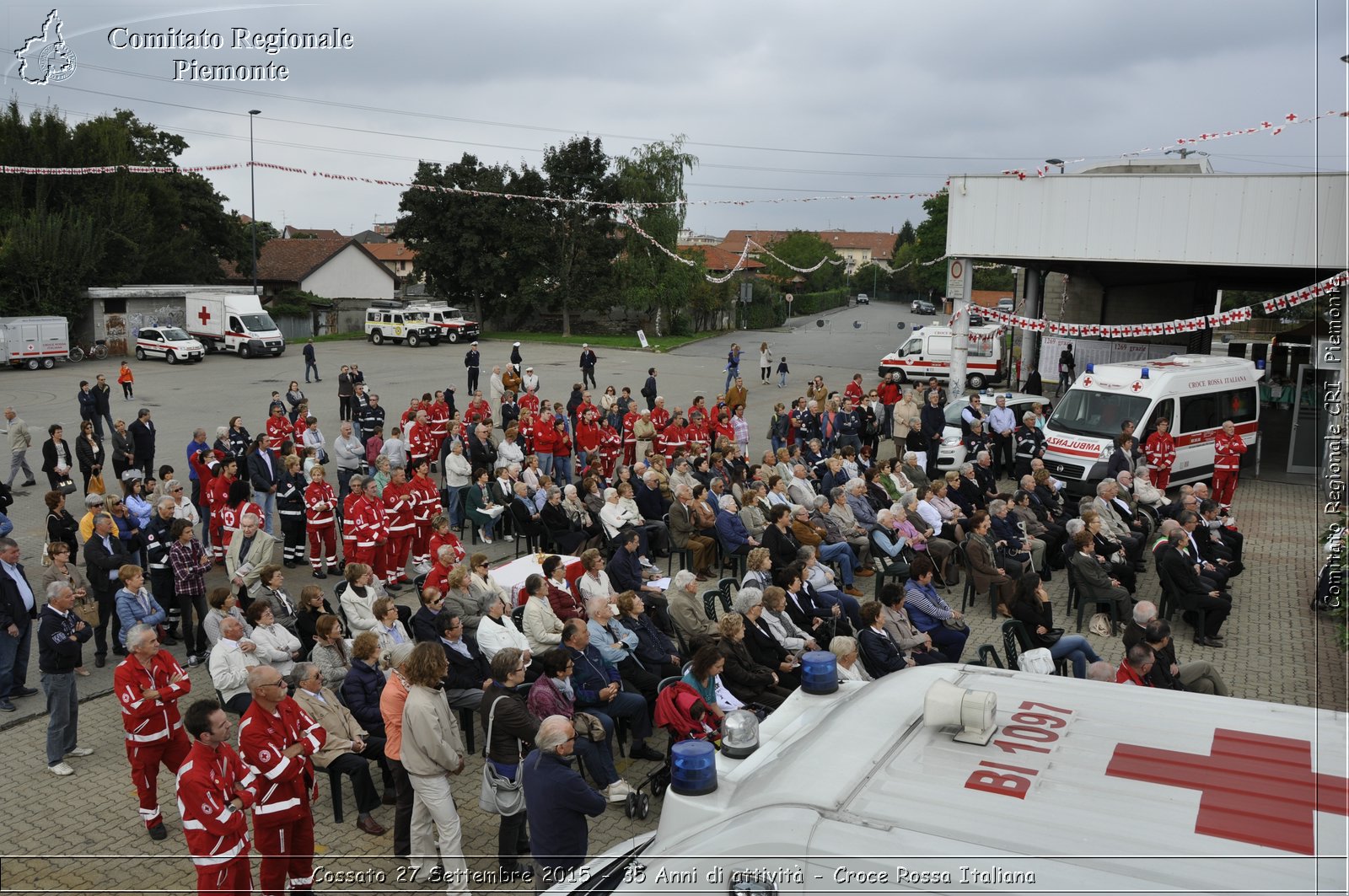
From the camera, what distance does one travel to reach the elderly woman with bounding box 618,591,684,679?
8133 mm

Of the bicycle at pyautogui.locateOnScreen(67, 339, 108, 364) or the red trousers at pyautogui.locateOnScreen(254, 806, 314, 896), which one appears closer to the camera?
the red trousers at pyautogui.locateOnScreen(254, 806, 314, 896)

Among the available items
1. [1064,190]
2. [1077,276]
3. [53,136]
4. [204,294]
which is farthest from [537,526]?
[53,136]

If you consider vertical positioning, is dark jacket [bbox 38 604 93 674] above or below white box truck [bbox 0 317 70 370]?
below

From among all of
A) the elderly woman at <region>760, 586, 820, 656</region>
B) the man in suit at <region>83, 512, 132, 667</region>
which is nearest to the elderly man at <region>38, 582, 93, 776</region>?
the man in suit at <region>83, 512, 132, 667</region>

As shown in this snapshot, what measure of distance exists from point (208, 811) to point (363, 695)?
6.34 ft

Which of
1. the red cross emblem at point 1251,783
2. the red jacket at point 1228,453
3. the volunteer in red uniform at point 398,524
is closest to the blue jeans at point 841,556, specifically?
the volunteer in red uniform at point 398,524

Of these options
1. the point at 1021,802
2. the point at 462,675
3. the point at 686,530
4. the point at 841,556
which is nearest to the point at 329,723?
the point at 462,675

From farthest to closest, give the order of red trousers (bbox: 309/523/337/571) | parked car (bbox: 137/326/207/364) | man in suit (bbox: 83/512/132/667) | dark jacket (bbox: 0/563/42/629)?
1. parked car (bbox: 137/326/207/364)
2. red trousers (bbox: 309/523/337/571)
3. man in suit (bbox: 83/512/132/667)
4. dark jacket (bbox: 0/563/42/629)

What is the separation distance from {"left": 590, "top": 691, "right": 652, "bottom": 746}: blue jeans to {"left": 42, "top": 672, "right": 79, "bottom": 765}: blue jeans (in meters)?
3.90

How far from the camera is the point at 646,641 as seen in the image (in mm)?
8359

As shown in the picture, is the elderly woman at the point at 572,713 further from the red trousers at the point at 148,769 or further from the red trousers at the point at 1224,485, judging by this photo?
the red trousers at the point at 1224,485

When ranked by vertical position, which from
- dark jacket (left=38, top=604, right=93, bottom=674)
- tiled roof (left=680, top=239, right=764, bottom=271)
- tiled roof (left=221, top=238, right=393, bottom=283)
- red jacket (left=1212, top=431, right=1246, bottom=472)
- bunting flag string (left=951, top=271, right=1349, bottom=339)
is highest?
tiled roof (left=680, top=239, right=764, bottom=271)

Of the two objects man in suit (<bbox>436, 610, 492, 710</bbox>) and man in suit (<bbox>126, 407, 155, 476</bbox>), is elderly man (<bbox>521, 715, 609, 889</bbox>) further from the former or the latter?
man in suit (<bbox>126, 407, 155, 476</bbox>)

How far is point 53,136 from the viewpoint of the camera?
40.8 metres
